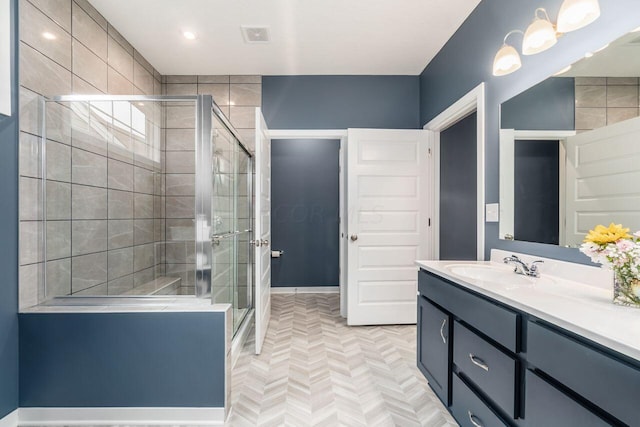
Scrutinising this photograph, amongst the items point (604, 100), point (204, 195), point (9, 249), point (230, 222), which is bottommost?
point (9, 249)

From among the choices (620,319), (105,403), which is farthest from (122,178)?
(620,319)

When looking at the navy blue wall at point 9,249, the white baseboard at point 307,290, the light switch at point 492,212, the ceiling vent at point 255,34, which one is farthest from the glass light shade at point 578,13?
the white baseboard at point 307,290

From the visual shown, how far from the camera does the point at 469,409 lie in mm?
1403

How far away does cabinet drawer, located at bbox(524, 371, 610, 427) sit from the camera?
0.83 meters

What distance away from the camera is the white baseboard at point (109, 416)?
1636 mm

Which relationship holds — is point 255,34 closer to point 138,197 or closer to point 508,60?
point 138,197

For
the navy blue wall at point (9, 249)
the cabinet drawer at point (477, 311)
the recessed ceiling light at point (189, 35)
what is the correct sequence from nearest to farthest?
the cabinet drawer at point (477, 311) → the navy blue wall at point (9, 249) → the recessed ceiling light at point (189, 35)

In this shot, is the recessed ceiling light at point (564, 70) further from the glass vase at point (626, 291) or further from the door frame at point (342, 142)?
the door frame at point (342, 142)

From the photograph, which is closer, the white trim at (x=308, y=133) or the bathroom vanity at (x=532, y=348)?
the bathroom vanity at (x=532, y=348)

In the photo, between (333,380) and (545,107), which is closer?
(545,107)

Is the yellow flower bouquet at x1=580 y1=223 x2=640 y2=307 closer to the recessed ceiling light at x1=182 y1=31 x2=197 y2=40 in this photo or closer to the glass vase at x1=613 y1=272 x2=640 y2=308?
the glass vase at x1=613 y1=272 x2=640 y2=308

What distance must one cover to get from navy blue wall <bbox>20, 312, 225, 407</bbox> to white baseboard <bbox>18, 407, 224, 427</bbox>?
3cm

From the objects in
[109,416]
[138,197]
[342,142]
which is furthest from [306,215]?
[109,416]

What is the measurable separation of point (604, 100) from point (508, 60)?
562mm
